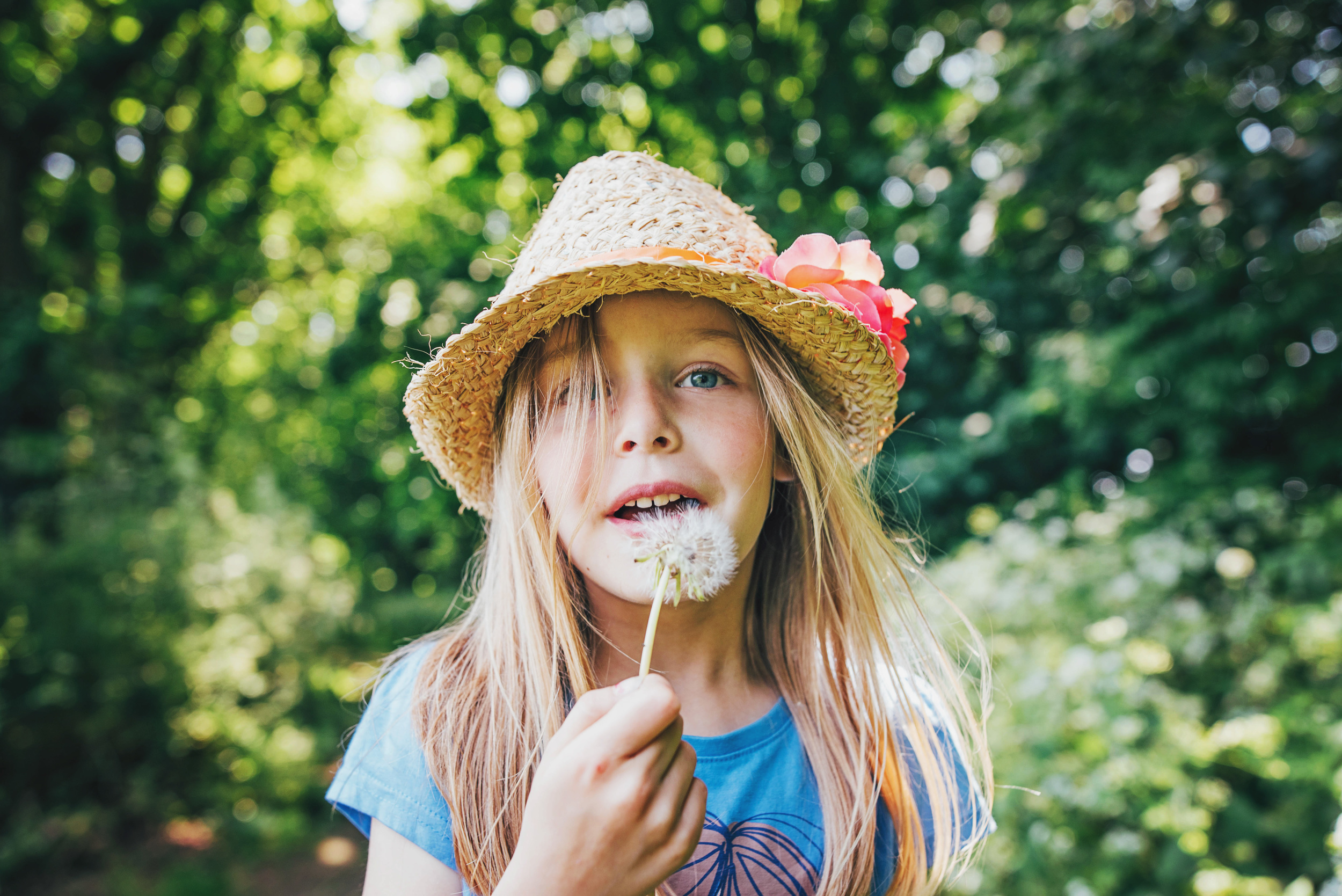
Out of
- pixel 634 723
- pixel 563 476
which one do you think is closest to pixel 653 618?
pixel 634 723

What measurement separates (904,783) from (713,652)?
0.48 m

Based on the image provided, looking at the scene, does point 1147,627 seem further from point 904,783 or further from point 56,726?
point 56,726

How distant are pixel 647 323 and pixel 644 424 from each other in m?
0.19

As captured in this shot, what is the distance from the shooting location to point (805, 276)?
135 cm

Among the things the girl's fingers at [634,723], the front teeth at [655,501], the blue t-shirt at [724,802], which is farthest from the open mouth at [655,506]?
the blue t-shirt at [724,802]

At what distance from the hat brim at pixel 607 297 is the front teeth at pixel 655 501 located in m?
0.35

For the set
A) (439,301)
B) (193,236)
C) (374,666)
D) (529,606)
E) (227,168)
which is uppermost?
(227,168)

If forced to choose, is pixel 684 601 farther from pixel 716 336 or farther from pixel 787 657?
pixel 716 336

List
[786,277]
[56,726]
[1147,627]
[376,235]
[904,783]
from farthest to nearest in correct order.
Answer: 1. [376,235]
2. [56,726]
3. [1147,627]
4. [904,783]
5. [786,277]

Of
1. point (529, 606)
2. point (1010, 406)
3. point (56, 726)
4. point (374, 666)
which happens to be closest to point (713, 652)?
point (529, 606)

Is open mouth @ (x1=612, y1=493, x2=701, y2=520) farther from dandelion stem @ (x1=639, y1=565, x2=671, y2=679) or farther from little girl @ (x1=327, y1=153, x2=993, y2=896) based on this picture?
dandelion stem @ (x1=639, y1=565, x2=671, y2=679)

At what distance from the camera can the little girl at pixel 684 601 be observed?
128cm

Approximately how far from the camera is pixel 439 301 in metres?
4.90

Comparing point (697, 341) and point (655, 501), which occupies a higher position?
point (697, 341)
